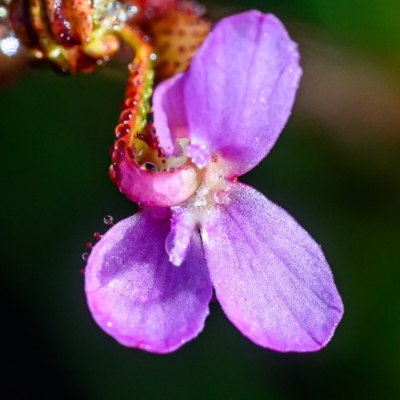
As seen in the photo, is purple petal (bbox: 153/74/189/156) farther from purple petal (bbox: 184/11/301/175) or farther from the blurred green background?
the blurred green background

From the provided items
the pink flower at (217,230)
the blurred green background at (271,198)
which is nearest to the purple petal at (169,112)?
the pink flower at (217,230)

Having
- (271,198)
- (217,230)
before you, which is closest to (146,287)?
(217,230)

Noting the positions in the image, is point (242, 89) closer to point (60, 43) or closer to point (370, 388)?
point (60, 43)

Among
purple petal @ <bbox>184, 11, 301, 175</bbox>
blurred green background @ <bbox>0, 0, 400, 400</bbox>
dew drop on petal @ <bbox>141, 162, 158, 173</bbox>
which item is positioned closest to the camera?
purple petal @ <bbox>184, 11, 301, 175</bbox>

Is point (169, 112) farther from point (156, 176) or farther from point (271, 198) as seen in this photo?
point (271, 198)

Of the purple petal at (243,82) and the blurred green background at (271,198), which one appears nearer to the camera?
the purple petal at (243,82)

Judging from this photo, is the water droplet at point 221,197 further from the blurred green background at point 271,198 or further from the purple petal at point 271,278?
the blurred green background at point 271,198

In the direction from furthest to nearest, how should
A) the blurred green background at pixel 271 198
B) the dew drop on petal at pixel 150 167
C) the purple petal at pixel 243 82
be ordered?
1. the blurred green background at pixel 271 198
2. the dew drop on petal at pixel 150 167
3. the purple petal at pixel 243 82

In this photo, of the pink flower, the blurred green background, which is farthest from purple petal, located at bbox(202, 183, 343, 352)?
the blurred green background
